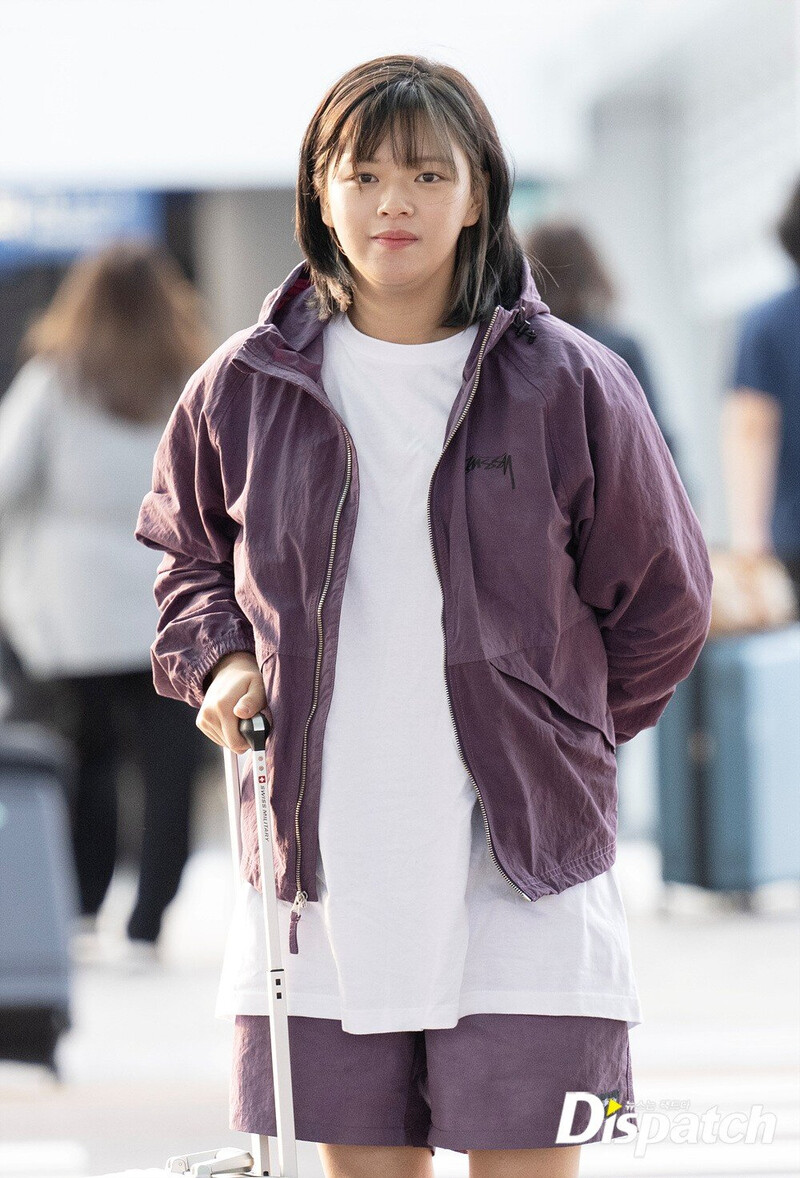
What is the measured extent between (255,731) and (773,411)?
3723 mm

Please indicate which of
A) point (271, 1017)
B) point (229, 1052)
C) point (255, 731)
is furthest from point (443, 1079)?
point (229, 1052)

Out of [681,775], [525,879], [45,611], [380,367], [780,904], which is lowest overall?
[780,904]

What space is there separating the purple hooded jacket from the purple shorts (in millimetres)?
133

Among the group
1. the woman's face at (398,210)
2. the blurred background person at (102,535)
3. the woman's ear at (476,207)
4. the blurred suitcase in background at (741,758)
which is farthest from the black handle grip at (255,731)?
the blurred suitcase in background at (741,758)

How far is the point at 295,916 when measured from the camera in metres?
1.89

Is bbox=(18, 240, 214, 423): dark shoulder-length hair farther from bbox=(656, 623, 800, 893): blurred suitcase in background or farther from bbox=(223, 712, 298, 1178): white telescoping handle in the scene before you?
bbox=(223, 712, 298, 1178): white telescoping handle

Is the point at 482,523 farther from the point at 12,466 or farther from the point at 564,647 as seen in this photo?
the point at 12,466

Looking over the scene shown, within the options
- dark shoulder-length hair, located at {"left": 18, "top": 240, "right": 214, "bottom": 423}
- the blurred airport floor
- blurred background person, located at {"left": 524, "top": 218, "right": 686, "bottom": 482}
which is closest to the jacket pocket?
the blurred airport floor

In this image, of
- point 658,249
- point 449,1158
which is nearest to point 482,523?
point 449,1158

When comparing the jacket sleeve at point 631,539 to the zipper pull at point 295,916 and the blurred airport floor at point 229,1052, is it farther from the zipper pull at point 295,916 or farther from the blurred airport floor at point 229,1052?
the blurred airport floor at point 229,1052

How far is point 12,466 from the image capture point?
4.63 m

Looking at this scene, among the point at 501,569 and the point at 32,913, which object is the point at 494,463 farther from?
→ the point at 32,913

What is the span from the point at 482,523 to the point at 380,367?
22 cm

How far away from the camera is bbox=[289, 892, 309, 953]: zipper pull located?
1.87m
